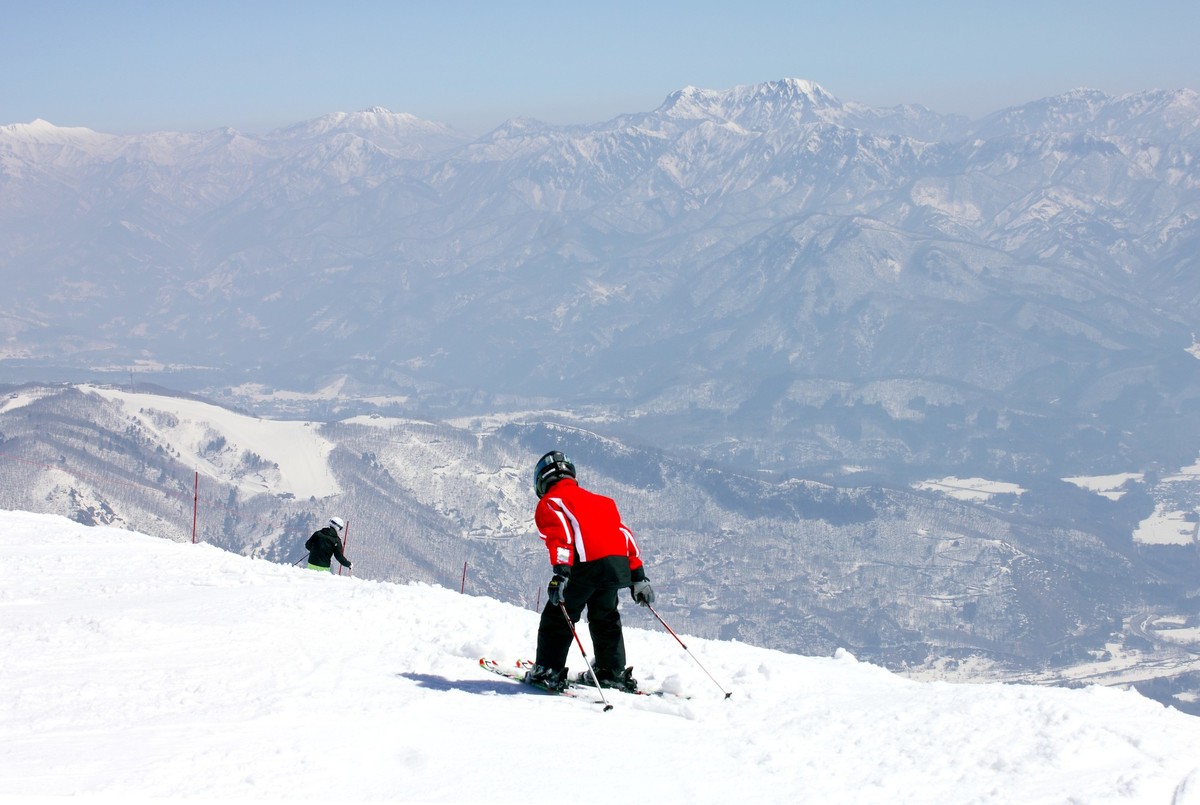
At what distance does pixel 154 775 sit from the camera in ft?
26.6

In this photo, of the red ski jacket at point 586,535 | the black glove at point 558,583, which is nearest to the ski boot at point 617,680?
the red ski jacket at point 586,535

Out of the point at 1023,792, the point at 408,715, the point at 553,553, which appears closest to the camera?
the point at 1023,792

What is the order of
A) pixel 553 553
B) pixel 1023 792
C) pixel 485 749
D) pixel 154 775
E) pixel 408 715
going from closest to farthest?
pixel 154 775, pixel 1023 792, pixel 485 749, pixel 408 715, pixel 553 553

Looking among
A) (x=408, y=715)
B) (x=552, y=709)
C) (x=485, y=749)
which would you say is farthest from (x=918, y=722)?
(x=408, y=715)

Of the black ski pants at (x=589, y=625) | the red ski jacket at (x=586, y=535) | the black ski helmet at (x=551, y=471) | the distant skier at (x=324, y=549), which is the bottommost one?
the distant skier at (x=324, y=549)

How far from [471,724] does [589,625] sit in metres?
2.51

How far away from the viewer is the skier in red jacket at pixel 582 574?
476 inches

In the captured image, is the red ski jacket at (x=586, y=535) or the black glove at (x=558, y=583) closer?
the black glove at (x=558, y=583)

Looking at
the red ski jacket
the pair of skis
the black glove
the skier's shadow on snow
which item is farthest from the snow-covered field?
the red ski jacket

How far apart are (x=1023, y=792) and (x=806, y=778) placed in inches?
73.8

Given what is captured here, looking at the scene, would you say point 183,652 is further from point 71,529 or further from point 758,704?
point 71,529

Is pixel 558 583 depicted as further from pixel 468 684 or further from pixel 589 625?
pixel 468 684

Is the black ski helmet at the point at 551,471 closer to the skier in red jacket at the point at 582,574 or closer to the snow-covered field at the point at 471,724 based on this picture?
the skier in red jacket at the point at 582,574

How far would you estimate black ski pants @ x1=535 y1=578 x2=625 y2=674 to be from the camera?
40.4ft
